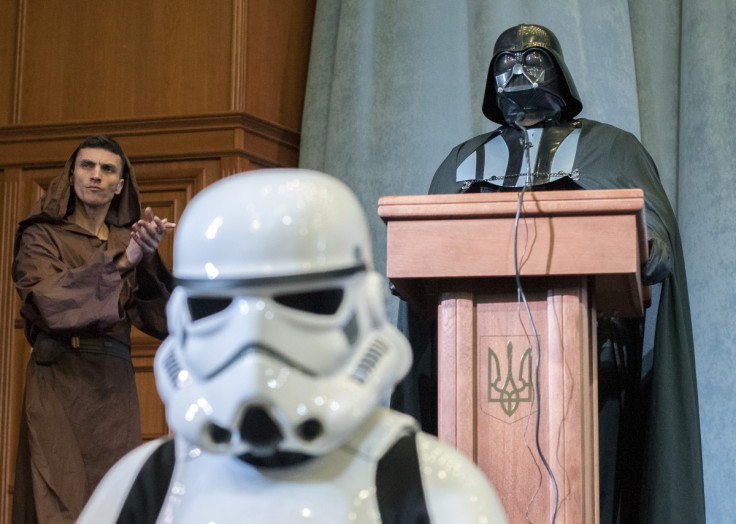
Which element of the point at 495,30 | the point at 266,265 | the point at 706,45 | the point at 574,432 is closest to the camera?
the point at 266,265

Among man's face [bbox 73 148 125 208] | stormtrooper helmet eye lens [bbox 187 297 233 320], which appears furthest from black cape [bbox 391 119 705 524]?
stormtrooper helmet eye lens [bbox 187 297 233 320]

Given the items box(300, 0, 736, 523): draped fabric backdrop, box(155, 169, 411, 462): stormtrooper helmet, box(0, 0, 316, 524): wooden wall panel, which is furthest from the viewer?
box(0, 0, 316, 524): wooden wall panel

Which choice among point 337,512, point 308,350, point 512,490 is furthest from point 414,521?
point 512,490

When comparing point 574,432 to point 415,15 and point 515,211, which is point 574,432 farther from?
point 415,15

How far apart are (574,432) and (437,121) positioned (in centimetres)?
243

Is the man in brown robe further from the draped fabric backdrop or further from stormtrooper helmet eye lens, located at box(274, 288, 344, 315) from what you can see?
stormtrooper helmet eye lens, located at box(274, 288, 344, 315)

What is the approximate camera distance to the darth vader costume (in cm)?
250

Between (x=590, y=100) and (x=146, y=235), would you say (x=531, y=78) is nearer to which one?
(x=146, y=235)

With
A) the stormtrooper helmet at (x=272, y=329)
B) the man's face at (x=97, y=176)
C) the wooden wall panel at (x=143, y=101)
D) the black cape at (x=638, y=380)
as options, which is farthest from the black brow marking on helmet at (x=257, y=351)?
the wooden wall panel at (x=143, y=101)

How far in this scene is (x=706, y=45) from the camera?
12.3 feet

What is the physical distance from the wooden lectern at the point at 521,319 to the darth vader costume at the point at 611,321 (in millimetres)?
610

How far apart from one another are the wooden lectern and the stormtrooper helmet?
2.50ft

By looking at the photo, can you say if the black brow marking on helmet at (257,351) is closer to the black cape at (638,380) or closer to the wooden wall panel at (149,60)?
the black cape at (638,380)

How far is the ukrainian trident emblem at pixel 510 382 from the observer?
189cm
